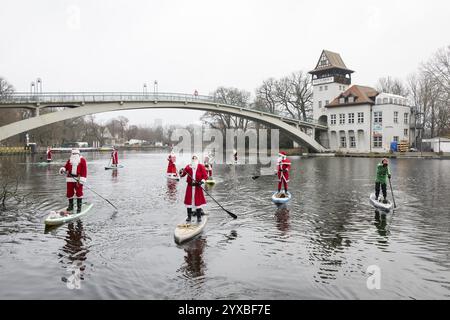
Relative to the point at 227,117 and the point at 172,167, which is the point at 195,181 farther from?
the point at 227,117

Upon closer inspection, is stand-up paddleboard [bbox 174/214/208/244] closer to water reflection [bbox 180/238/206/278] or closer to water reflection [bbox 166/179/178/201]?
water reflection [bbox 180/238/206/278]

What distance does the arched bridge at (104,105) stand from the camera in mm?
46875

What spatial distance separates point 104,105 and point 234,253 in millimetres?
46933

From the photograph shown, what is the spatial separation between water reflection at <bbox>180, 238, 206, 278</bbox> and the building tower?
73.7 m

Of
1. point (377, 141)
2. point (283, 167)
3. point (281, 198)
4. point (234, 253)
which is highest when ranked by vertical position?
point (377, 141)

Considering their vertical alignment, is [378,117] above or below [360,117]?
below

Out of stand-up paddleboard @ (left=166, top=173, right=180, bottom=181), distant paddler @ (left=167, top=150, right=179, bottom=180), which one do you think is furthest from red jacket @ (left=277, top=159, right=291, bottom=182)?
distant paddler @ (left=167, top=150, right=179, bottom=180)

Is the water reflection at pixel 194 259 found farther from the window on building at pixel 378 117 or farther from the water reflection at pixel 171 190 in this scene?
the window on building at pixel 378 117

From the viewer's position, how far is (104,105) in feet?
172

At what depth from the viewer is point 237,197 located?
19281 millimetres

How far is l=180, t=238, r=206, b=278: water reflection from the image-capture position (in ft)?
26.6

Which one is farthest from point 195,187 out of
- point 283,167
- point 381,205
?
point 381,205

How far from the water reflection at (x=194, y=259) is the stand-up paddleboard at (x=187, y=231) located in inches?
6.7
